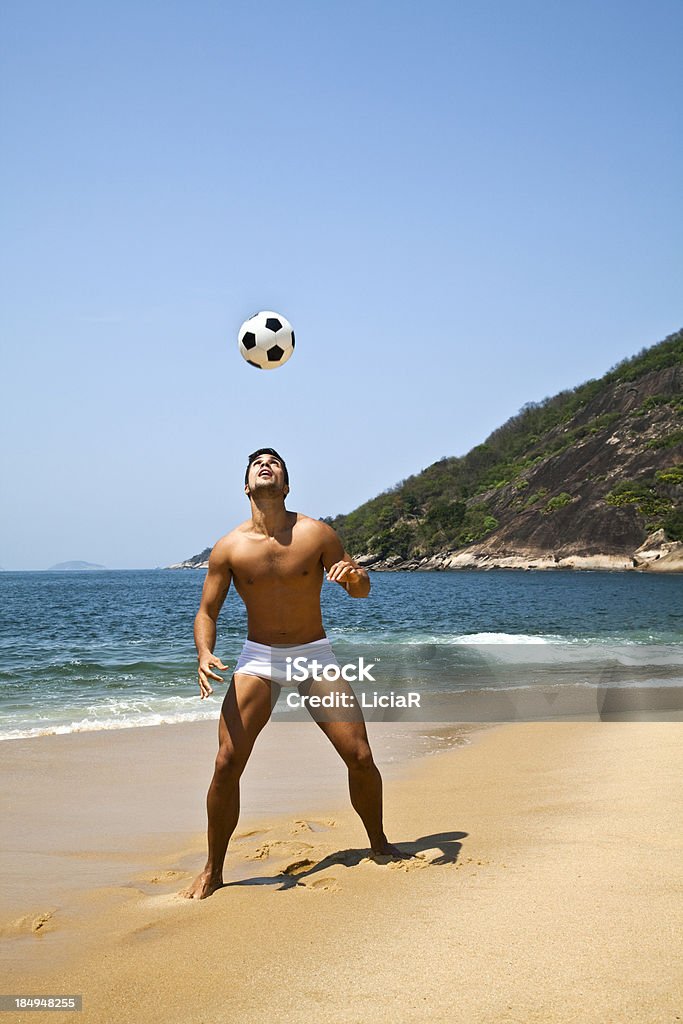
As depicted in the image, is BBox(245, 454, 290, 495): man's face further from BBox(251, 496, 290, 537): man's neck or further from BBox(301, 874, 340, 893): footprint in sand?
BBox(301, 874, 340, 893): footprint in sand

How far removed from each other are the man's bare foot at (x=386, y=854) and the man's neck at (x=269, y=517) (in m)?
1.75

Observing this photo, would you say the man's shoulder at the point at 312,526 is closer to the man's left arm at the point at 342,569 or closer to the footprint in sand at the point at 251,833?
the man's left arm at the point at 342,569

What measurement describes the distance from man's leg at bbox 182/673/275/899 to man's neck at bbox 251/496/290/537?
756mm

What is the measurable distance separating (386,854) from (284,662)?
1177 mm

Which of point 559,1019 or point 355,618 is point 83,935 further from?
point 355,618

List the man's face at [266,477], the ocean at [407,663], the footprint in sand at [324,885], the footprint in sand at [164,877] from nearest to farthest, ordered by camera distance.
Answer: the footprint in sand at [324,885] < the man's face at [266,477] < the footprint in sand at [164,877] < the ocean at [407,663]

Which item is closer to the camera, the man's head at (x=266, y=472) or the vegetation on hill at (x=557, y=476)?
the man's head at (x=266, y=472)

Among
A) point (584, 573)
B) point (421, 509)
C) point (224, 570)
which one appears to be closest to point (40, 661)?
point (224, 570)

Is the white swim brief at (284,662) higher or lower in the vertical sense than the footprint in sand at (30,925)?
higher

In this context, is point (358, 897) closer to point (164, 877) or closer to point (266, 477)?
point (164, 877)

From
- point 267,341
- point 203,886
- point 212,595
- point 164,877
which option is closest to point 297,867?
point 203,886

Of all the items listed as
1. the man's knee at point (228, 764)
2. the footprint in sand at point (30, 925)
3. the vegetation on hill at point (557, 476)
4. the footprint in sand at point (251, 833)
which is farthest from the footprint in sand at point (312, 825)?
the vegetation on hill at point (557, 476)

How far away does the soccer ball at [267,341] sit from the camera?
554 cm

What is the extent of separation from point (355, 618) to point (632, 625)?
34.0 feet
